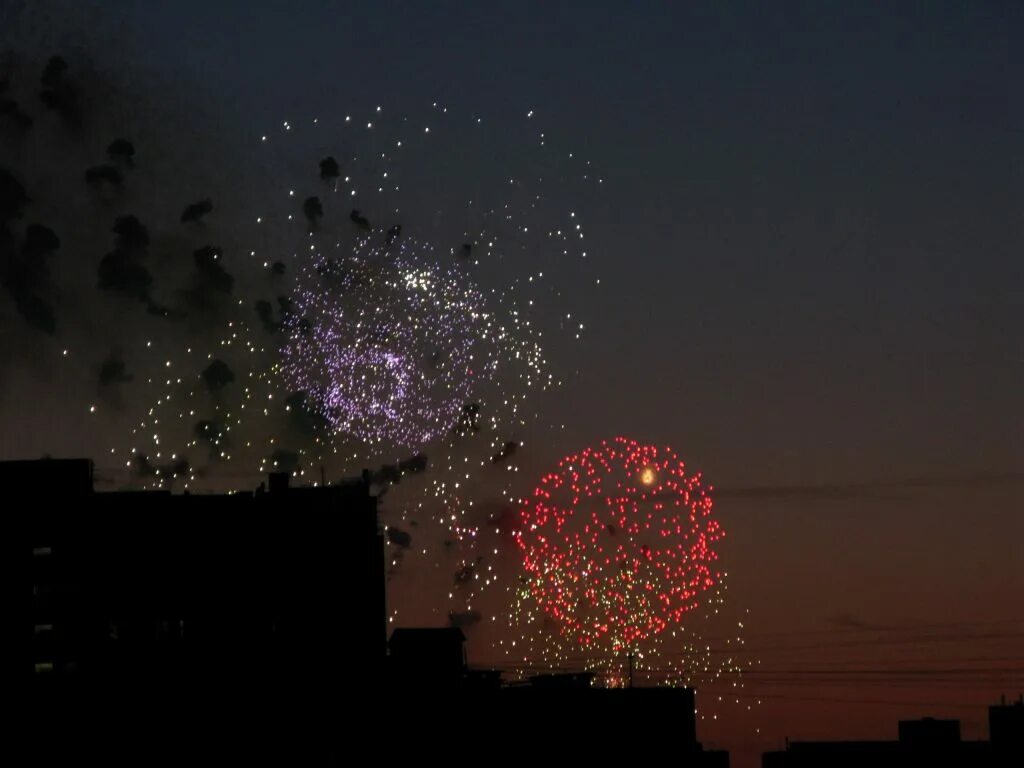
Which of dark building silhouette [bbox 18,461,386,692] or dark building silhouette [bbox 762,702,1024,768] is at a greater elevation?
dark building silhouette [bbox 18,461,386,692]

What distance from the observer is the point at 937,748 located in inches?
3014

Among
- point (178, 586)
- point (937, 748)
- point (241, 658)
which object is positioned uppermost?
point (178, 586)

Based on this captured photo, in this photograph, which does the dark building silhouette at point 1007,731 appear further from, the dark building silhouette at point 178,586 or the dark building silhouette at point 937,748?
the dark building silhouette at point 178,586

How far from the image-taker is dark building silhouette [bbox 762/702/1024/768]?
7575 centimetres

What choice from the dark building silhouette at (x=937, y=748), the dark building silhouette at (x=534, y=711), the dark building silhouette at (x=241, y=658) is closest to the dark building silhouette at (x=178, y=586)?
the dark building silhouette at (x=241, y=658)

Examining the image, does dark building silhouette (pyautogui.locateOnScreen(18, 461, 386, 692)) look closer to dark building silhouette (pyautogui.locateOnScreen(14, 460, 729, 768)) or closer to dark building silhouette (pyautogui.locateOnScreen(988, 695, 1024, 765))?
dark building silhouette (pyautogui.locateOnScreen(14, 460, 729, 768))

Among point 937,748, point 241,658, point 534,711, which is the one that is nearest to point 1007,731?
point 937,748

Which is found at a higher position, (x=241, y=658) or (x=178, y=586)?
(x=178, y=586)

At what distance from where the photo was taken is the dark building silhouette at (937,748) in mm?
75750

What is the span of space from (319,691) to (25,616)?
13504mm

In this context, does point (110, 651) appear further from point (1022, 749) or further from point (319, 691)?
point (1022, 749)

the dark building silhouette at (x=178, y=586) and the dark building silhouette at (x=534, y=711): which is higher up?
the dark building silhouette at (x=178, y=586)

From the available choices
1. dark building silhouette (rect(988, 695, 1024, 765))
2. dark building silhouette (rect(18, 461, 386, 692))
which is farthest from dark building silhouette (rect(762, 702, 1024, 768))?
dark building silhouette (rect(18, 461, 386, 692))

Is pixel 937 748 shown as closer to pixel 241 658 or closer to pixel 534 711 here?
pixel 534 711
